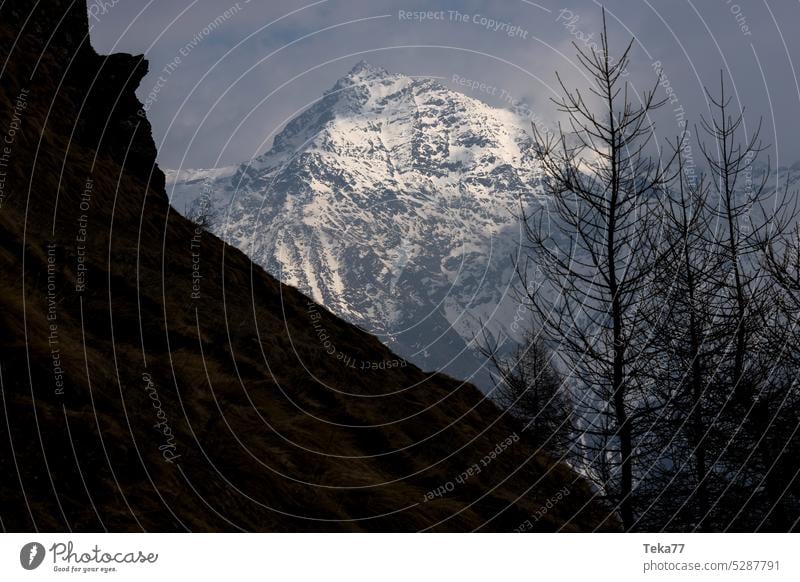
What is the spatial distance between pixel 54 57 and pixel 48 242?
10.2 meters

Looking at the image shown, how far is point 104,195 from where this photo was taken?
57.1 ft

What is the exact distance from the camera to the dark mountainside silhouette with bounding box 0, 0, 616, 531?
7832 mm

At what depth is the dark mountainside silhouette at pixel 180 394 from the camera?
7832 millimetres

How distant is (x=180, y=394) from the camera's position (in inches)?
397

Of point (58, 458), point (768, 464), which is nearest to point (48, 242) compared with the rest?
point (58, 458)
